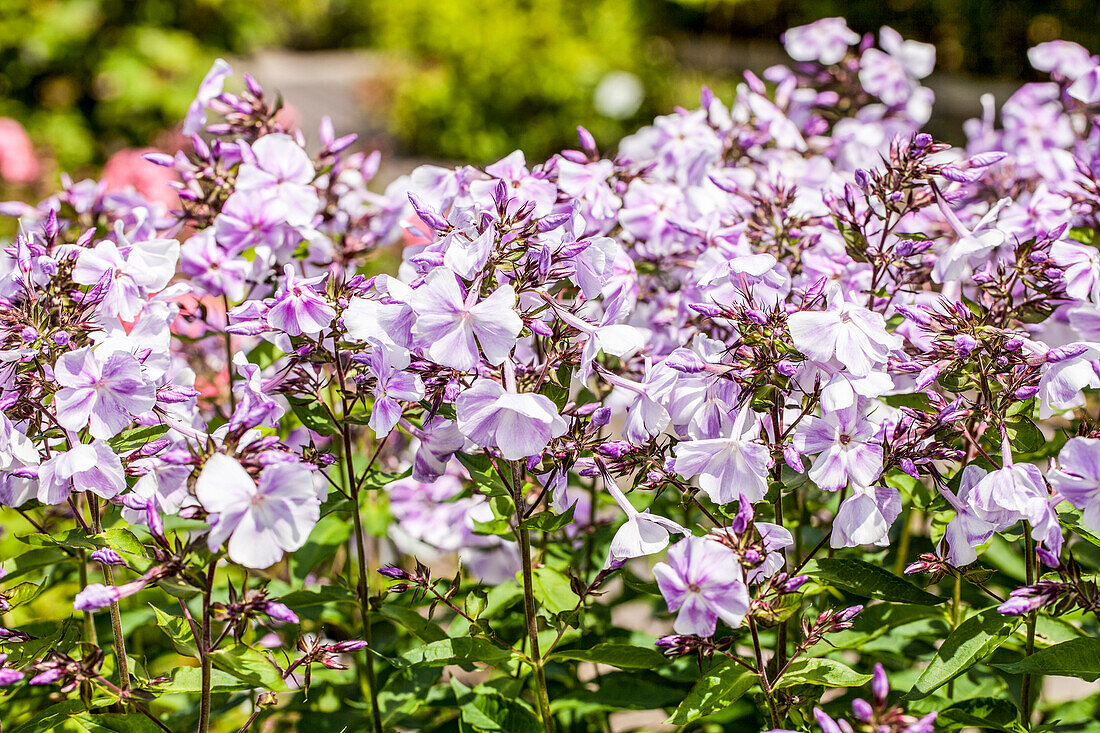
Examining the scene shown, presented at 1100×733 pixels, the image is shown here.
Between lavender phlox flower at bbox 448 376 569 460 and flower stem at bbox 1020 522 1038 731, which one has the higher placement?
lavender phlox flower at bbox 448 376 569 460

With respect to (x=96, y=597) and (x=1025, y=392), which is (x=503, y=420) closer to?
(x=96, y=597)

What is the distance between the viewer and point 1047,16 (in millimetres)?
6668

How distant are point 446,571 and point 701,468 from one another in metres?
2.37

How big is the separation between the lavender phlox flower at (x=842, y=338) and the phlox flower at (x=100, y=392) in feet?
2.85

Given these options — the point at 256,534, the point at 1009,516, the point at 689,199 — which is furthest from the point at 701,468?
the point at 689,199

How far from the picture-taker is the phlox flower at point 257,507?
108 cm

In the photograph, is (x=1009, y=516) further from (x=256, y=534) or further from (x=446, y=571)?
(x=446, y=571)

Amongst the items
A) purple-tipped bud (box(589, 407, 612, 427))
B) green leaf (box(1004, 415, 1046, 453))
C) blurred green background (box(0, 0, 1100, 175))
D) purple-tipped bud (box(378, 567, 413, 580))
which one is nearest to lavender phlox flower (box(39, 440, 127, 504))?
purple-tipped bud (box(378, 567, 413, 580))

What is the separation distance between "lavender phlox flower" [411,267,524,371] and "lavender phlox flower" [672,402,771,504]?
0.28m

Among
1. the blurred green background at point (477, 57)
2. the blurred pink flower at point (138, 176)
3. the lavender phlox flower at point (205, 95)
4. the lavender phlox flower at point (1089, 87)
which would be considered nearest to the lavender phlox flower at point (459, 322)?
the lavender phlox flower at point (205, 95)

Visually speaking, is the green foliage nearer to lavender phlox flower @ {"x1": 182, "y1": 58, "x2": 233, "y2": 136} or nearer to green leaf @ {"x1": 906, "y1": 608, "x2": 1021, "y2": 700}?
lavender phlox flower @ {"x1": 182, "y1": 58, "x2": 233, "y2": 136}

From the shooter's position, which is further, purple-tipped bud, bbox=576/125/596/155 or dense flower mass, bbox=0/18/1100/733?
purple-tipped bud, bbox=576/125/596/155

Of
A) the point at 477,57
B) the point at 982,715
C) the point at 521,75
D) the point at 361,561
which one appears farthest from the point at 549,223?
the point at 477,57

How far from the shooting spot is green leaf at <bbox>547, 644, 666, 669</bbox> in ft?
4.83
